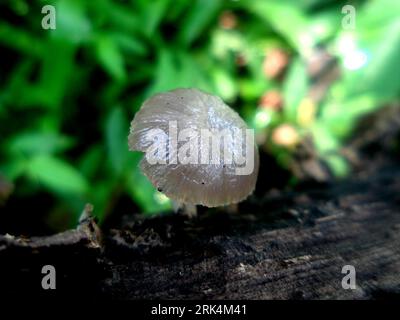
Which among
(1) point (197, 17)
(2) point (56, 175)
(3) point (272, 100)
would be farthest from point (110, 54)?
(3) point (272, 100)

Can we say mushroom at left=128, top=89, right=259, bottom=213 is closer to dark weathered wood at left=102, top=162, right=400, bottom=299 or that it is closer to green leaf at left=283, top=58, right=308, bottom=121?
dark weathered wood at left=102, top=162, right=400, bottom=299

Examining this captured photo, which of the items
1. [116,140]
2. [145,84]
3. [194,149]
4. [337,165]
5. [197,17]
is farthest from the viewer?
[145,84]

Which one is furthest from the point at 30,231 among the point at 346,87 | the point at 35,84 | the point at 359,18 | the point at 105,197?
the point at 359,18

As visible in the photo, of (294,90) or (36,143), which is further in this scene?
(294,90)

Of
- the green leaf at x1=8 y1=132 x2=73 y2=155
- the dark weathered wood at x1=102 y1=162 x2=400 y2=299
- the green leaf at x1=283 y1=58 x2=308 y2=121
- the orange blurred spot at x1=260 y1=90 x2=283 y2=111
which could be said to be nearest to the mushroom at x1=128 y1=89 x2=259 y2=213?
the dark weathered wood at x1=102 y1=162 x2=400 y2=299


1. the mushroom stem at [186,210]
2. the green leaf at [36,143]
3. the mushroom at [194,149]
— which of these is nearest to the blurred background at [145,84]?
the green leaf at [36,143]

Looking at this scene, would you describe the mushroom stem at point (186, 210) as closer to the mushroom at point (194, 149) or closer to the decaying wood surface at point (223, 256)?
the decaying wood surface at point (223, 256)

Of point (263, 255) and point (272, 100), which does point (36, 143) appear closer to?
point (263, 255)
